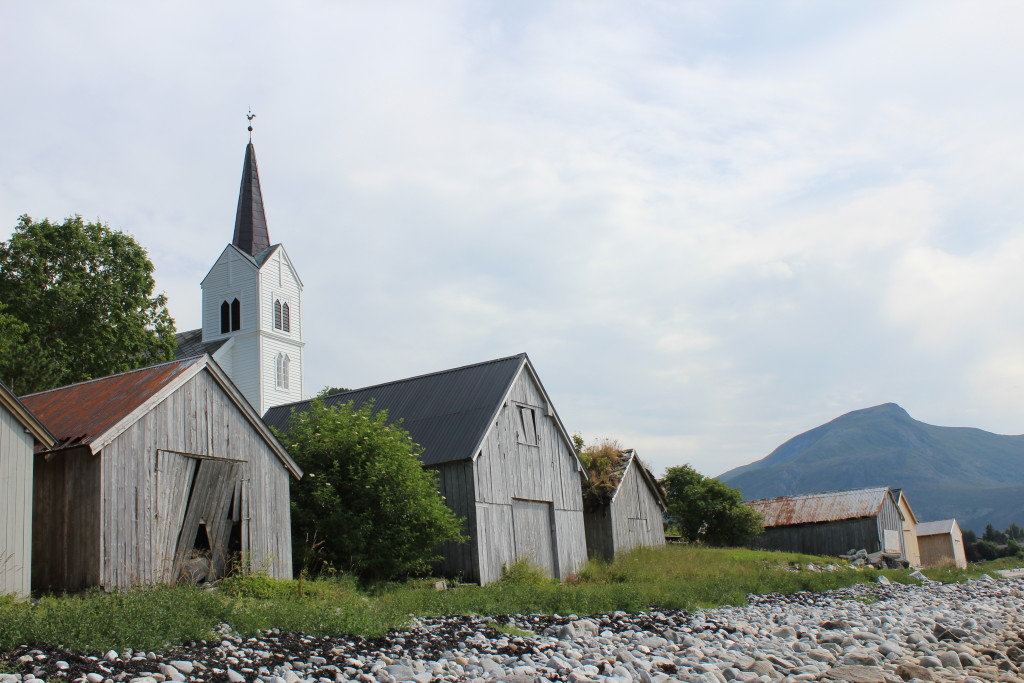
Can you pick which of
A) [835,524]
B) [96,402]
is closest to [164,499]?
[96,402]

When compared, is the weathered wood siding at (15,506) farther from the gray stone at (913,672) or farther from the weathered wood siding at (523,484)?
the gray stone at (913,672)

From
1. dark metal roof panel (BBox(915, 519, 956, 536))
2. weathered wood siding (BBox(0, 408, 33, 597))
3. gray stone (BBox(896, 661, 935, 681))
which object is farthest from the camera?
dark metal roof panel (BBox(915, 519, 956, 536))

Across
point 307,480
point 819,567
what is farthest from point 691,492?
point 307,480

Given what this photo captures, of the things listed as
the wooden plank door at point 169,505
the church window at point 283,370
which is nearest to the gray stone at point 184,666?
the wooden plank door at point 169,505

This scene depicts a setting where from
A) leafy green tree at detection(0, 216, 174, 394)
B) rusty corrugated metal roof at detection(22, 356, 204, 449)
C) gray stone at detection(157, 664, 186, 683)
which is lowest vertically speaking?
gray stone at detection(157, 664, 186, 683)

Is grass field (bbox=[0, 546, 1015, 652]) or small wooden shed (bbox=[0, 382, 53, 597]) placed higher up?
small wooden shed (bbox=[0, 382, 53, 597])

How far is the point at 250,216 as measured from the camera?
203 ft

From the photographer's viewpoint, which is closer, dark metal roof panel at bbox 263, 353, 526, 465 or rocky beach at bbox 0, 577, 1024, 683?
rocky beach at bbox 0, 577, 1024, 683

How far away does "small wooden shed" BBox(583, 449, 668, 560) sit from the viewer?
3120cm

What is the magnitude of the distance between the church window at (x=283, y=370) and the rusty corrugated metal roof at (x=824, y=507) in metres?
30.5

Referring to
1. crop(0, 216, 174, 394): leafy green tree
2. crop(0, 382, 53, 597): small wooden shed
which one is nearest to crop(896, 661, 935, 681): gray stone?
crop(0, 382, 53, 597): small wooden shed

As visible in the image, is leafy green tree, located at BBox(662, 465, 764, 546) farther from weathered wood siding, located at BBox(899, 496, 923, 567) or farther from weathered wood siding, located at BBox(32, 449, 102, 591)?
weathered wood siding, located at BBox(32, 449, 102, 591)

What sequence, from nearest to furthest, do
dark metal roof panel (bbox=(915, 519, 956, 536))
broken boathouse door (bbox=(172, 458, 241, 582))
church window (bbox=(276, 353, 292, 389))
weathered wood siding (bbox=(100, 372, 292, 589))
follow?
weathered wood siding (bbox=(100, 372, 292, 589)) → broken boathouse door (bbox=(172, 458, 241, 582)) → church window (bbox=(276, 353, 292, 389)) → dark metal roof panel (bbox=(915, 519, 956, 536))

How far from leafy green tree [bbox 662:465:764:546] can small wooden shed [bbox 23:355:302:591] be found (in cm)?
2516
